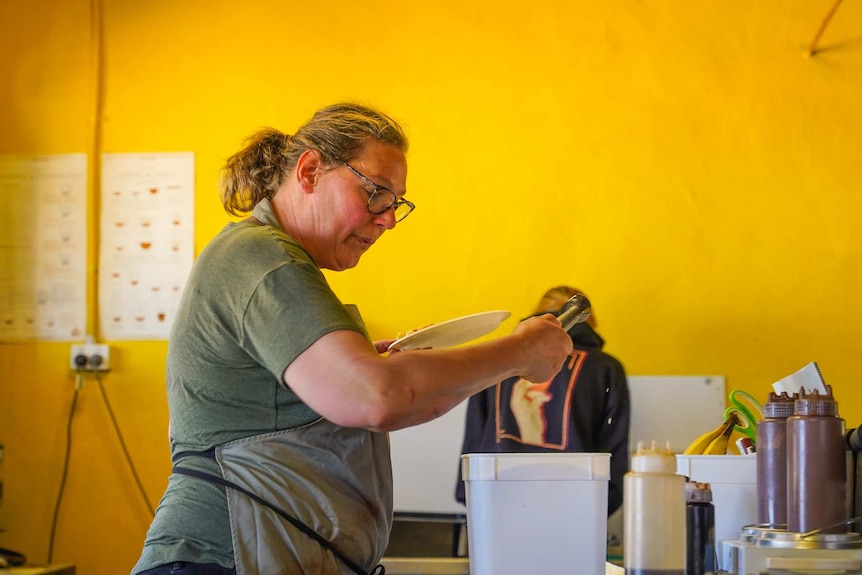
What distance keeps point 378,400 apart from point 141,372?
2.52 meters

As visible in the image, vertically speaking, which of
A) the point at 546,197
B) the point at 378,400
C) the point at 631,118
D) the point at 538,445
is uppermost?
the point at 631,118

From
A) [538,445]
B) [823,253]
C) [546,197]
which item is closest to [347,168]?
[538,445]

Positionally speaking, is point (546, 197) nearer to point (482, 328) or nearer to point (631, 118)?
point (631, 118)

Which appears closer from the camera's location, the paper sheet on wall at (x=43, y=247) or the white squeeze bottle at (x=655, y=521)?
the white squeeze bottle at (x=655, y=521)

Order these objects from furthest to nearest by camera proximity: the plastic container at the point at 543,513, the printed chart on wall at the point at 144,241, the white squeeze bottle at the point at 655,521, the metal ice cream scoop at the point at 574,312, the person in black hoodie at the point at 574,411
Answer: the printed chart on wall at the point at 144,241
the person in black hoodie at the point at 574,411
the metal ice cream scoop at the point at 574,312
the plastic container at the point at 543,513
the white squeeze bottle at the point at 655,521

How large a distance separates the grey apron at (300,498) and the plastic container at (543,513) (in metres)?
0.17

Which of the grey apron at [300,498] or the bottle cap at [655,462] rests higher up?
the bottle cap at [655,462]

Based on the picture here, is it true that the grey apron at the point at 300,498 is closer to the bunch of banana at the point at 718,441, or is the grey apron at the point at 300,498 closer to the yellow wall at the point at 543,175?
the bunch of banana at the point at 718,441

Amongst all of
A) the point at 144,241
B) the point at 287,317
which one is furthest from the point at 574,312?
the point at 144,241

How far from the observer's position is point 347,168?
158 cm

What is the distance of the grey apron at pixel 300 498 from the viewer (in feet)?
4.37

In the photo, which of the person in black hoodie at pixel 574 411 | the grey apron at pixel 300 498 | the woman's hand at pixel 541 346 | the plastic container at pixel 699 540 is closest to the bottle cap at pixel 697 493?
the plastic container at pixel 699 540

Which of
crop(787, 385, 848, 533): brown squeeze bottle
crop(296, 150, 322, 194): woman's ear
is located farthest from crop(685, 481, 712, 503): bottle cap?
crop(296, 150, 322, 194): woman's ear

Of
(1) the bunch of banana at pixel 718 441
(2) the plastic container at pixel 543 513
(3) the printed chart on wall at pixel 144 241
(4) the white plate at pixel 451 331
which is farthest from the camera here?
(3) the printed chart on wall at pixel 144 241
